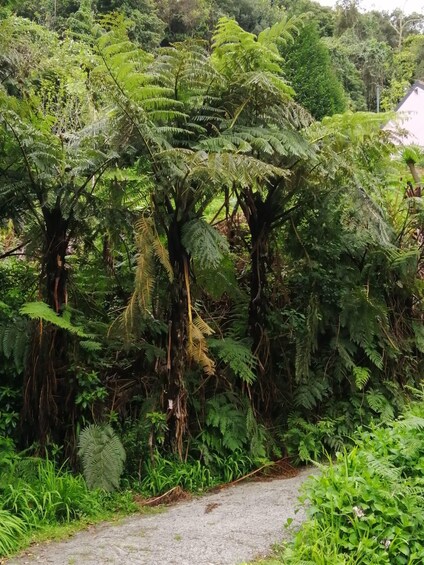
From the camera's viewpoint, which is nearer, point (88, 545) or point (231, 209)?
point (88, 545)

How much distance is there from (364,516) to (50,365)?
2625 millimetres

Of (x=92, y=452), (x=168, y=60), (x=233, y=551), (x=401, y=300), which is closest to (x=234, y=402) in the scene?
(x=92, y=452)

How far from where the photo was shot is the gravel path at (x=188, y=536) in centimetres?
322

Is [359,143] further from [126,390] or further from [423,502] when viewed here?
[423,502]

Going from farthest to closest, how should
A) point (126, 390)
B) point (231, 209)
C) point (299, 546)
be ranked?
point (231, 209)
point (126, 390)
point (299, 546)

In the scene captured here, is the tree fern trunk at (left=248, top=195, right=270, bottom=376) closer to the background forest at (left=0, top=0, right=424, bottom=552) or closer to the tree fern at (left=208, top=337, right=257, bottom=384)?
the background forest at (left=0, top=0, right=424, bottom=552)

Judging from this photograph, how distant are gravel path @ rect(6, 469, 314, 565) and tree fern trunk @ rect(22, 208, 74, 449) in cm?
105

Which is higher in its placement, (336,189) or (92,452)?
(336,189)

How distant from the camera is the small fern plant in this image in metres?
4.20

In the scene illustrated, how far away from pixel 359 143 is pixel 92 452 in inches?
153

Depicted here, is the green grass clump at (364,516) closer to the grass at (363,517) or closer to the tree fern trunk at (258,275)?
the grass at (363,517)

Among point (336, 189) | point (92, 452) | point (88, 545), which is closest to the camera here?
point (88, 545)

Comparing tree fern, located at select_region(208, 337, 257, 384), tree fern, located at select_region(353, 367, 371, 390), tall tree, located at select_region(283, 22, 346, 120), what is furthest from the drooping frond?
tall tree, located at select_region(283, 22, 346, 120)

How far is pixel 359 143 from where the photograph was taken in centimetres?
577
